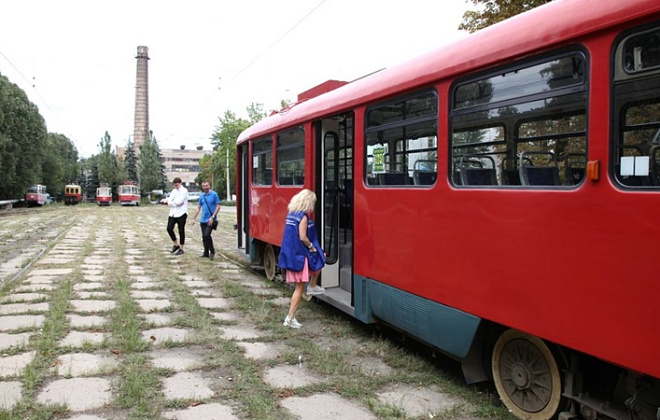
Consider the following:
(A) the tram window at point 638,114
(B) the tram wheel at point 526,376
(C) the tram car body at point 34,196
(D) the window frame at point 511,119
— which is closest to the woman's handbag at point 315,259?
(D) the window frame at point 511,119

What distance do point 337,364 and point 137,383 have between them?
5.44 ft

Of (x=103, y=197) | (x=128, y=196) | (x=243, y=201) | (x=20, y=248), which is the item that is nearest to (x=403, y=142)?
(x=243, y=201)

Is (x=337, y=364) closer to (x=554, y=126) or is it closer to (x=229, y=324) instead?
(x=229, y=324)

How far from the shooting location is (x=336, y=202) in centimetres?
686

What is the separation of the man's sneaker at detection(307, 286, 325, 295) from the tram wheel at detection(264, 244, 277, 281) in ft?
7.87

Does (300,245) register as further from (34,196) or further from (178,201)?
(34,196)

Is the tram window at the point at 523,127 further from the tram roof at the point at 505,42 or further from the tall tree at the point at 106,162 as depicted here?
the tall tree at the point at 106,162

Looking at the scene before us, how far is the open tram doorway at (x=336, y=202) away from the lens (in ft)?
22.0

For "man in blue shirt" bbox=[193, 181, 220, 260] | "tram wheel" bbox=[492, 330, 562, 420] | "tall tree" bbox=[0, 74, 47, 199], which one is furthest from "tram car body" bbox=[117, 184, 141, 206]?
"tram wheel" bbox=[492, 330, 562, 420]

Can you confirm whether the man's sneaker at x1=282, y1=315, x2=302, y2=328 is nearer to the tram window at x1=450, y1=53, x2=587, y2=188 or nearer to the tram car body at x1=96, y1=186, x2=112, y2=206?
the tram window at x1=450, y1=53, x2=587, y2=188

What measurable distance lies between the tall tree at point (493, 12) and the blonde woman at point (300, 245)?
7.02 m

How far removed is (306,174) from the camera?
22.6 ft

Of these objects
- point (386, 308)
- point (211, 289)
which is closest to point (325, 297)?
point (386, 308)

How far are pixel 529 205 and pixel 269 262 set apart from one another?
20.9 ft
